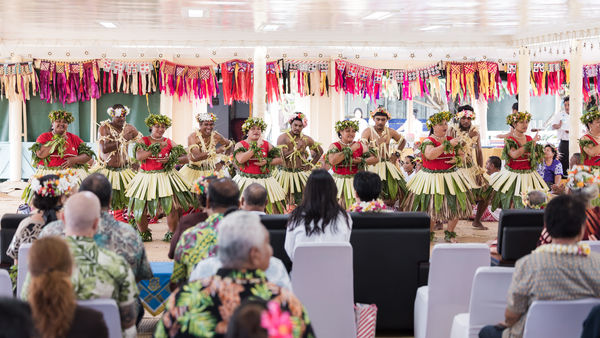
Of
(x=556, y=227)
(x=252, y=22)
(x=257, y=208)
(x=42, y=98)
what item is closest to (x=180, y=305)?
(x=556, y=227)

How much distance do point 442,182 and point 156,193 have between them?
3009 millimetres

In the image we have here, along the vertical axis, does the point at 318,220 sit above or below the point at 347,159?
below

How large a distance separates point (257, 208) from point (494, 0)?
4062mm

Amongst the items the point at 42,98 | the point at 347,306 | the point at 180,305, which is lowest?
the point at 347,306

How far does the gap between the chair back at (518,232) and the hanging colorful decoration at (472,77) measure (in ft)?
26.9

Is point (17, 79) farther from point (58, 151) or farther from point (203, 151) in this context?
point (203, 151)

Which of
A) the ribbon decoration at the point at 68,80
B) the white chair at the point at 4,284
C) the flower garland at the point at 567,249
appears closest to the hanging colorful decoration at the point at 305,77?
the ribbon decoration at the point at 68,80

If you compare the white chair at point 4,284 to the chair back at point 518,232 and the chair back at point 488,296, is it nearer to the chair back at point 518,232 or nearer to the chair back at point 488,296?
the chair back at point 488,296

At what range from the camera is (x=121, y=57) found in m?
12.2

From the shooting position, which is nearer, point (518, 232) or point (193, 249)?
point (193, 249)

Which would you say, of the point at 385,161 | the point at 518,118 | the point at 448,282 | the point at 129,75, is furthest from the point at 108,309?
the point at 129,75

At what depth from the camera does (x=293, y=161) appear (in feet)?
27.1

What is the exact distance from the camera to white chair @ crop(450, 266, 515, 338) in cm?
320

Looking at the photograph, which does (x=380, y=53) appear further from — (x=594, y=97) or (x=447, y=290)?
(x=447, y=290)
